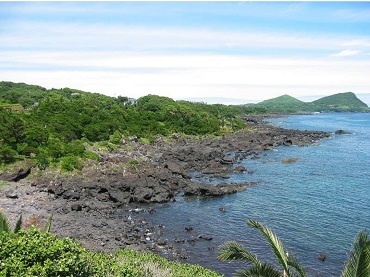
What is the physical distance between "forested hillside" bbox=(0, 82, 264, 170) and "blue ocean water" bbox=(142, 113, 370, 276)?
19.1 m

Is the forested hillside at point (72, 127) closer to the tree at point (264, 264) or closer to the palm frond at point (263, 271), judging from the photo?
the tree at point (264, 264)

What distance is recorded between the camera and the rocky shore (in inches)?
1158

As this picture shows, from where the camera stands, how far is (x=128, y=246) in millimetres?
27594

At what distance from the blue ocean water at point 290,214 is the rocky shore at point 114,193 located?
1.89 m

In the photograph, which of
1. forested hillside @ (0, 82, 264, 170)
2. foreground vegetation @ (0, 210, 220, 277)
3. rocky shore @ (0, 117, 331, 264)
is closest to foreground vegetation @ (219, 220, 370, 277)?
foreground vegetation @ (0, 210, 220, 277)

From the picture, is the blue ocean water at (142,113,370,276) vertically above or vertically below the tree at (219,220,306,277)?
below

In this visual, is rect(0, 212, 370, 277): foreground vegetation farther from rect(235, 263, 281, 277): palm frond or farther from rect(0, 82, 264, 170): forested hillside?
rect(0, 82, 264, 170): forested hillside

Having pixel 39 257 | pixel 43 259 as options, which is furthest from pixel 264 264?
pixel 39 257

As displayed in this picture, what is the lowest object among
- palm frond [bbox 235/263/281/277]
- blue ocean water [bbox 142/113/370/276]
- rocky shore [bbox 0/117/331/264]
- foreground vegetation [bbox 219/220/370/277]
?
blue ocean water [bbox 142/113/370/276]

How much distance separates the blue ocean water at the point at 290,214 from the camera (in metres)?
28.1

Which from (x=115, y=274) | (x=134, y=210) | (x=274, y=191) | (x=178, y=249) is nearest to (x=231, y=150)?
(x=274, y=191)

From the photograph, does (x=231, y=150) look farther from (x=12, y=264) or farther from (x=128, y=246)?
(x=12, y=264)

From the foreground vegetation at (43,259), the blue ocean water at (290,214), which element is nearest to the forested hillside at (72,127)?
the blue ocean water at (290,214)

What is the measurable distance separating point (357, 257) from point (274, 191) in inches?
1375
